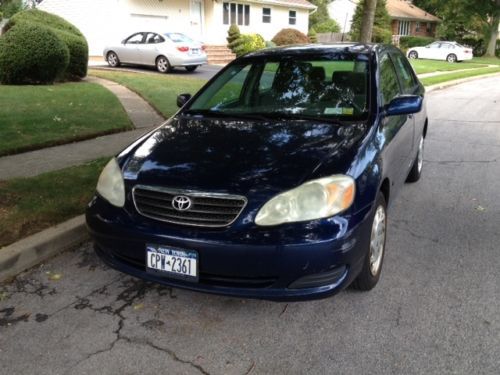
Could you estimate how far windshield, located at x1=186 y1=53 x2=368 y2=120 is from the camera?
3.93 meters

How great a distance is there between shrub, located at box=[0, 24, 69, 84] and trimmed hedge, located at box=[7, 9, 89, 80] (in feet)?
2.82

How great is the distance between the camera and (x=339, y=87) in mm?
4105

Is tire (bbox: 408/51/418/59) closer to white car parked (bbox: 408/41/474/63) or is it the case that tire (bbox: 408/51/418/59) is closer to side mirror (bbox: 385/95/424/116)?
white car parked (bbox: 408/41/474/63)

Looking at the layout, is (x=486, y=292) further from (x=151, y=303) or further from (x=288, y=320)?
(x=151, y=303)

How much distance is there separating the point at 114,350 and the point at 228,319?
2.28 ft

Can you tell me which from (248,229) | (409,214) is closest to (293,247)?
(248,229)

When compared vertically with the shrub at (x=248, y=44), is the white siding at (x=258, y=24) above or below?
above

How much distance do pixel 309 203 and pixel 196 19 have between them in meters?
25.5

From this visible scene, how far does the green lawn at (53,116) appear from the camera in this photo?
277 inches

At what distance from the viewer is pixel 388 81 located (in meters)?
4.39

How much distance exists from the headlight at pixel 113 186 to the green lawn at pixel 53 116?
11.8ft

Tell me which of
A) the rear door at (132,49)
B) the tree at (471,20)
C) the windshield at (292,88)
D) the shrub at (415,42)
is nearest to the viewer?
the windshield at (292,88)

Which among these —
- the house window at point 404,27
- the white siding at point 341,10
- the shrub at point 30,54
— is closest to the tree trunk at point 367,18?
the shrub at point 30,54

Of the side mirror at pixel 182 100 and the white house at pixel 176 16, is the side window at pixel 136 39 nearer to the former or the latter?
the white house at pixel 176 16
